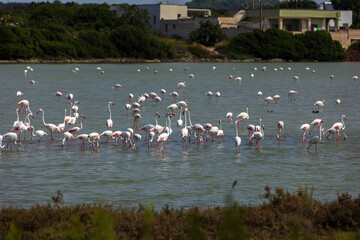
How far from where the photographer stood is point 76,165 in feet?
52.2

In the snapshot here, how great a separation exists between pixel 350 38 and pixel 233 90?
263ft

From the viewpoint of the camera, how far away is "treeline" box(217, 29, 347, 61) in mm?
103438

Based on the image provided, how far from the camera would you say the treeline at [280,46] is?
4072 inches

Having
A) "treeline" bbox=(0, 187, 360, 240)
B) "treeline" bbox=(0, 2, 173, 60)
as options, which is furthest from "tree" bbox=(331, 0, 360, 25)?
"treeline" bbox=(0, 187, 360, 240)

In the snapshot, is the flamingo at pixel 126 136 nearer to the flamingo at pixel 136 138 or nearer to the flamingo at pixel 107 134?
the flamingo at pixel 136 138

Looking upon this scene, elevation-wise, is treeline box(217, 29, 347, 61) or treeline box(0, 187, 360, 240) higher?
treeline box(217, 29, 347, 61)

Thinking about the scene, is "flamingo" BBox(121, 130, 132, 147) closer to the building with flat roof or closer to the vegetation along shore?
the vegetation along shore

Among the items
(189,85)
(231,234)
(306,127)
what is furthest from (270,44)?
(231,234)

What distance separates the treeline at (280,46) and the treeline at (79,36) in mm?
13862

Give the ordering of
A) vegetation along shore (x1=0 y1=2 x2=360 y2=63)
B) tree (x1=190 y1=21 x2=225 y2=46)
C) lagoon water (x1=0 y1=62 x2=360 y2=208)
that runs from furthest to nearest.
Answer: tree (x1=190 y1=21 x2=225 y2=46) → vegetation along shore (x1=0 y1=2 x2=360 y2=63) → lagoon water (x1=0 y1=62 x2=360 y2=208)

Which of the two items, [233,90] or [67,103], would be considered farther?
[233,90]

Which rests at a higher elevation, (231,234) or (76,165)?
(231,234)

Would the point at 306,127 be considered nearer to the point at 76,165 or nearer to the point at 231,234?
the point at 76,165

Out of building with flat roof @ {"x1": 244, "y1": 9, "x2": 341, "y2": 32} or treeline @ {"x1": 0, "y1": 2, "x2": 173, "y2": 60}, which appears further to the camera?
building with flat roof @ {"x1": 244, "y1": 9, "x2": 341, "y2": 32}
